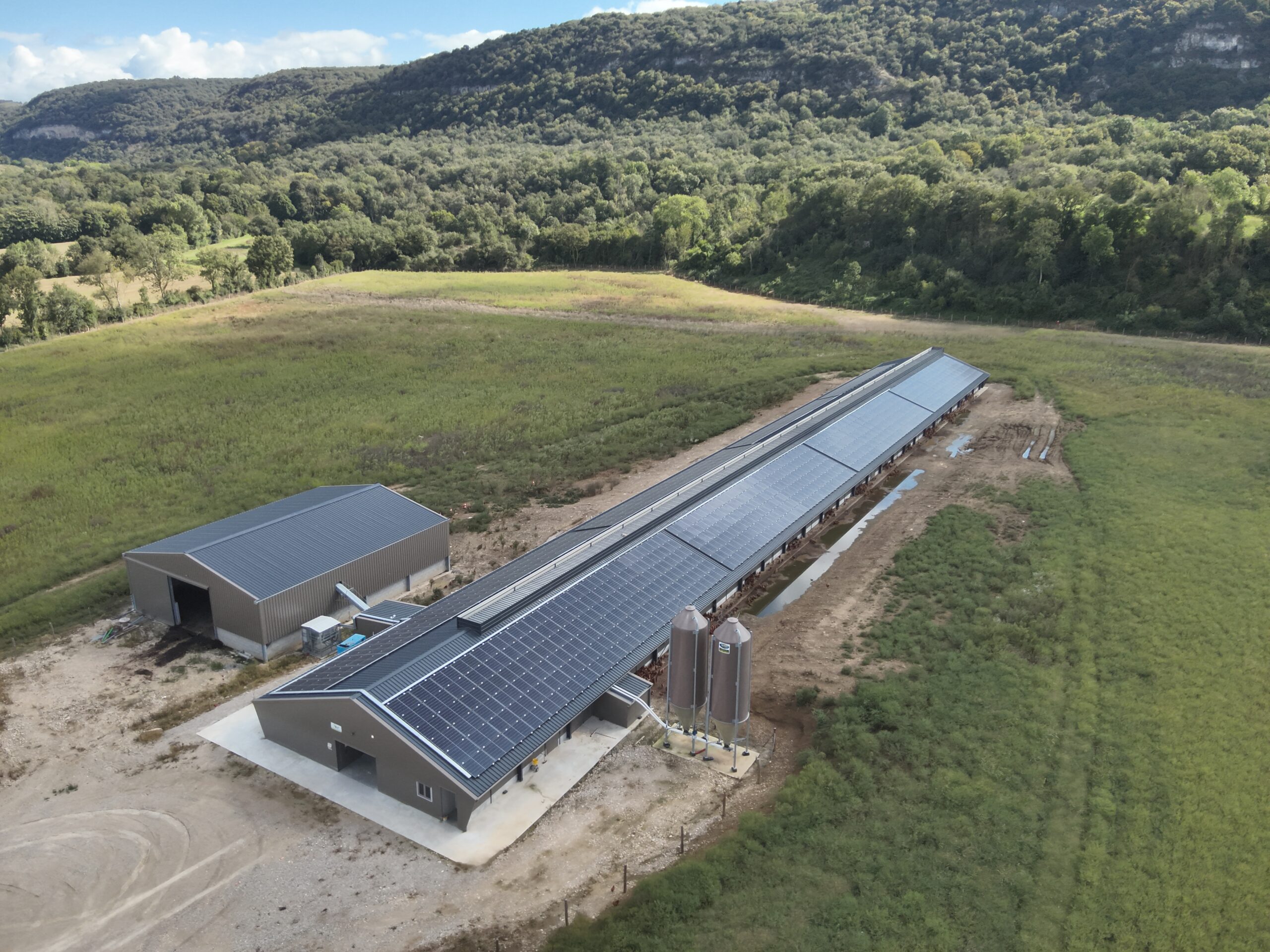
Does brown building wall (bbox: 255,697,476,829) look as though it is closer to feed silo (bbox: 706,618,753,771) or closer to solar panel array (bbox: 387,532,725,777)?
solar panel array (bbox: 387,532,725,777)

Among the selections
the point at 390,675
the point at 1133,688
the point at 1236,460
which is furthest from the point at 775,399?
the point at 390,675

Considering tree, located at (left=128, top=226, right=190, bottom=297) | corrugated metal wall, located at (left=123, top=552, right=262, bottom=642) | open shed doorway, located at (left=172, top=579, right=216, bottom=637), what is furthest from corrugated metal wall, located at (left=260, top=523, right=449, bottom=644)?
tree, located at (left=128, top=226, right=190, bottom=297)

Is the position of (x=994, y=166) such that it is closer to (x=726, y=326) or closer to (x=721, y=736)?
(x=726, y=326)

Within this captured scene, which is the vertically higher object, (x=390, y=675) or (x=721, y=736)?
(x=390, y=675)

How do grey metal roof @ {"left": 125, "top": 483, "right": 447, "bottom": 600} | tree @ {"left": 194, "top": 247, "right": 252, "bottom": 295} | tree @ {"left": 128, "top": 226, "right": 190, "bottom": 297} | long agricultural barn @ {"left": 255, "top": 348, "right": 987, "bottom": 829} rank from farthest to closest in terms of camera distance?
1. tree @ {"left": 194, "top": 247, "right": 252, "bottom": 295}
2. tree @ {"left": 128, "top": 226, "right": 190, "bottom": 297}
3. grey metal roof @ {"left": 125, "top": 483, "right": 447, "bottom": 600}
4. long agricultural barn @ {"left": 255, "top": 348, "right": 987, "bottom": 829}

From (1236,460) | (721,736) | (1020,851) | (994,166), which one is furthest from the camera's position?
(994,166)

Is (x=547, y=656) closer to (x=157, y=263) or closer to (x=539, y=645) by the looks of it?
(x=539, y=645)
